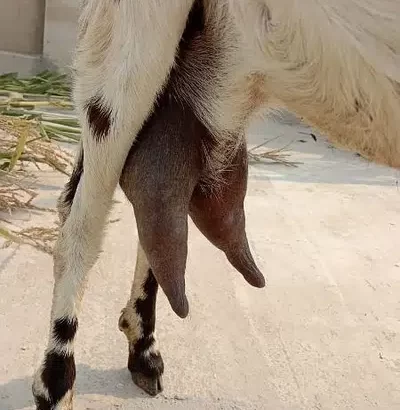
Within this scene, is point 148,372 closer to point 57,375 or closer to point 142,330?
point 142,330

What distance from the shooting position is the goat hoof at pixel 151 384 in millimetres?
2746

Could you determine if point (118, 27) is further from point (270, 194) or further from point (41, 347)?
point (270, 194)

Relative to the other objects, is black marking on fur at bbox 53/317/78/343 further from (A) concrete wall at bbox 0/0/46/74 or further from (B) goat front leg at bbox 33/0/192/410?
(A) concrete wall at bbox 0/0/46/74

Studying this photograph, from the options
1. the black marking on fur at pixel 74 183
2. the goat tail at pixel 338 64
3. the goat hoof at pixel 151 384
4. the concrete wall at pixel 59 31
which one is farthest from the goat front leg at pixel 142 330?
the concrete wall at pixel 59 31

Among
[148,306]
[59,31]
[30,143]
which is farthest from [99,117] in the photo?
[59,31]

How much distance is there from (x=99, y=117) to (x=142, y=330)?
77 centimetres

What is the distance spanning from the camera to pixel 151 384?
2746 mm

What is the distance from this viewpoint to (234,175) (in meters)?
2.74

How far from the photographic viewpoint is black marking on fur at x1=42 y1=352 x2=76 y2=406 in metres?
2.52

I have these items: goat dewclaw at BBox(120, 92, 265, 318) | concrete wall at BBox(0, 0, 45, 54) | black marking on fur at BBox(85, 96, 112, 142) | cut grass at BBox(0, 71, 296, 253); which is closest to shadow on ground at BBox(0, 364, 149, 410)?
goat dewclaw at BBox(120, 92, 265, 318)

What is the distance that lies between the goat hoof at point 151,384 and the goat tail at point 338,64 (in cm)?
98

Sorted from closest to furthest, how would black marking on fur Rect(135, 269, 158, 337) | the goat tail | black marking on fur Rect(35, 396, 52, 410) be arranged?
the goat tail → black marking on fur Rect(35, 396, 52, 410) → black marking on fur Rect(135, 269, 158, 337)

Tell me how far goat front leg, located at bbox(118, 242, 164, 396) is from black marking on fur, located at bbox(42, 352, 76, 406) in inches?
11.0

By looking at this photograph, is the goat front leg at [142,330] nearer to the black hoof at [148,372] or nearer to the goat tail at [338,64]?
the black hoof at [148,372]
